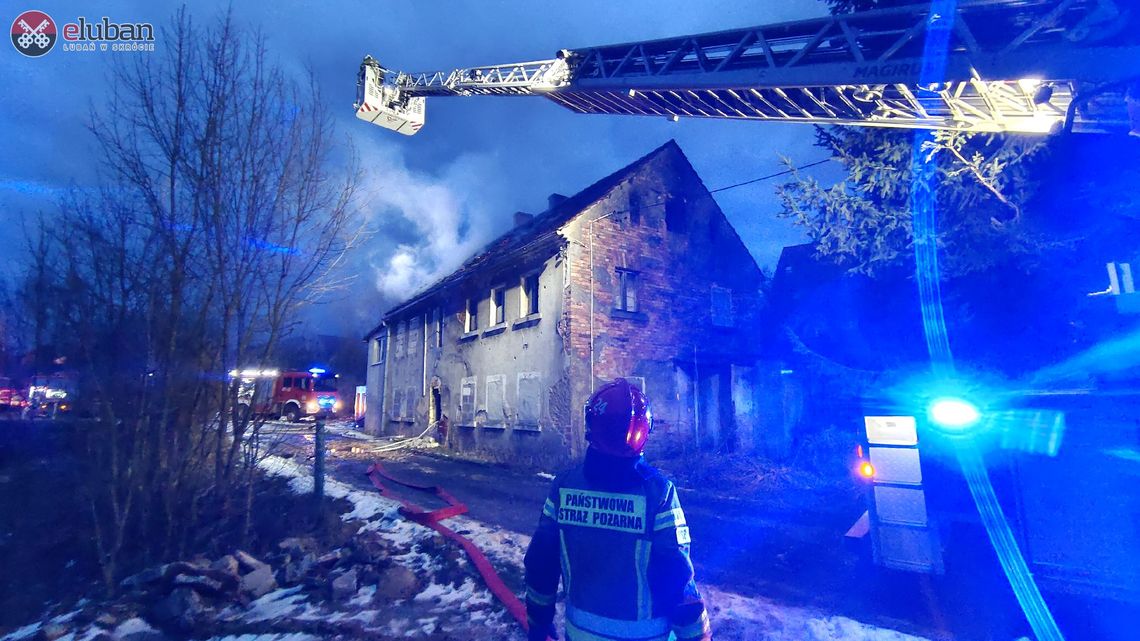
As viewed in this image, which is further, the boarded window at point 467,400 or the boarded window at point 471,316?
the boarded window at point 471,316

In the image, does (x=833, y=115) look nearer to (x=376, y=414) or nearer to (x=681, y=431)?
(x=681, y=431)

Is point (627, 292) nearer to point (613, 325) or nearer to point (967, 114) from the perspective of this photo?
point (613, 325)

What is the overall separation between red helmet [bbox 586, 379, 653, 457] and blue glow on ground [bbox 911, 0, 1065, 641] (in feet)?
12.7

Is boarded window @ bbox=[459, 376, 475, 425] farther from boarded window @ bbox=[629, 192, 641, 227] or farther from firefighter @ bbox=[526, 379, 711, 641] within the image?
firefighter @ bbox=[526, 379, 711, 641]

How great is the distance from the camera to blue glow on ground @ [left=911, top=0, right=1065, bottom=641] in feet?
13.4

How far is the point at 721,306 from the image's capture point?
1677cm

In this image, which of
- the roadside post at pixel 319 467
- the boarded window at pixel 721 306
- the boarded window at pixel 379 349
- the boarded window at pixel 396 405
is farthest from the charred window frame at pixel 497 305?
the boarded window at pixel 379 349

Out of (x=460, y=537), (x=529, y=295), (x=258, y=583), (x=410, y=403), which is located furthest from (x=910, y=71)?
(x=410, y=403)

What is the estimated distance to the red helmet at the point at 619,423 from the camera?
2.04 metres

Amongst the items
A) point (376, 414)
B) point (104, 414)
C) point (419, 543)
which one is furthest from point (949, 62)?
Answer: point (376, 414)

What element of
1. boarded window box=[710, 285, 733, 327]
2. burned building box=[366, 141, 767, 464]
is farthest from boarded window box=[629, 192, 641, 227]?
boarded window box=[710, 285, 733, 327]

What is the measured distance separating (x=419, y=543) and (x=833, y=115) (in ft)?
25.6

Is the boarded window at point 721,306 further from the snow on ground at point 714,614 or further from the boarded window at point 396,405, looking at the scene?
the boarded window at point 396,405

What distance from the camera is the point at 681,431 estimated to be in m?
14.4
